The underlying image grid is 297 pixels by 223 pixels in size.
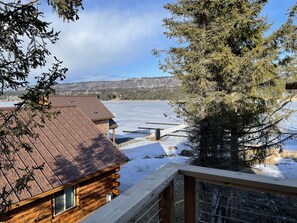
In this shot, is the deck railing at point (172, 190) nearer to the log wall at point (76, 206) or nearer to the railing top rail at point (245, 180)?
the railing top rail at point (245, 180)

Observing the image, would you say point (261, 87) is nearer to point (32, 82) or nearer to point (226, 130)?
point (226, 130)

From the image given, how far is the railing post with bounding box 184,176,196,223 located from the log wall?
13.4 ft

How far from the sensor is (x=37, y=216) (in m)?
5.30

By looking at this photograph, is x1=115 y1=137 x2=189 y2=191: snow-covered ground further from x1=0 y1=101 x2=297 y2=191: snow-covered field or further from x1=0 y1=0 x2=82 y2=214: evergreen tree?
x1=0 y1=0 x2=82 y2=214: evergreen tree

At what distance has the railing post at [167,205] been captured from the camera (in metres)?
1.54

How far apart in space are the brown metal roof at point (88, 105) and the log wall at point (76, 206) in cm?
911

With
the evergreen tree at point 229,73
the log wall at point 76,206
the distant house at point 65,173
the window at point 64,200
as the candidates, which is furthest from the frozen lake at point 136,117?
the window at point 64,200

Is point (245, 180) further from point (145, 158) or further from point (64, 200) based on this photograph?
point (145, 158)

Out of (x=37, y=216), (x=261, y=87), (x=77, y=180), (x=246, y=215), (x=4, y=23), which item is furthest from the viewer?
(x=261, y=87)

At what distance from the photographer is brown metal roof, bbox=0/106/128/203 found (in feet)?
17.0

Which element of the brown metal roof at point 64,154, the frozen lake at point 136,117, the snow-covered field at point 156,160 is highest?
the frozen lake at point 136,117

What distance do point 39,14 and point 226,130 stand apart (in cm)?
598

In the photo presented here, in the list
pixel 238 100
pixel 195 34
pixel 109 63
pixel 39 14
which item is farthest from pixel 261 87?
pixel 109 63

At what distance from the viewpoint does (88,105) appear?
17281mm
